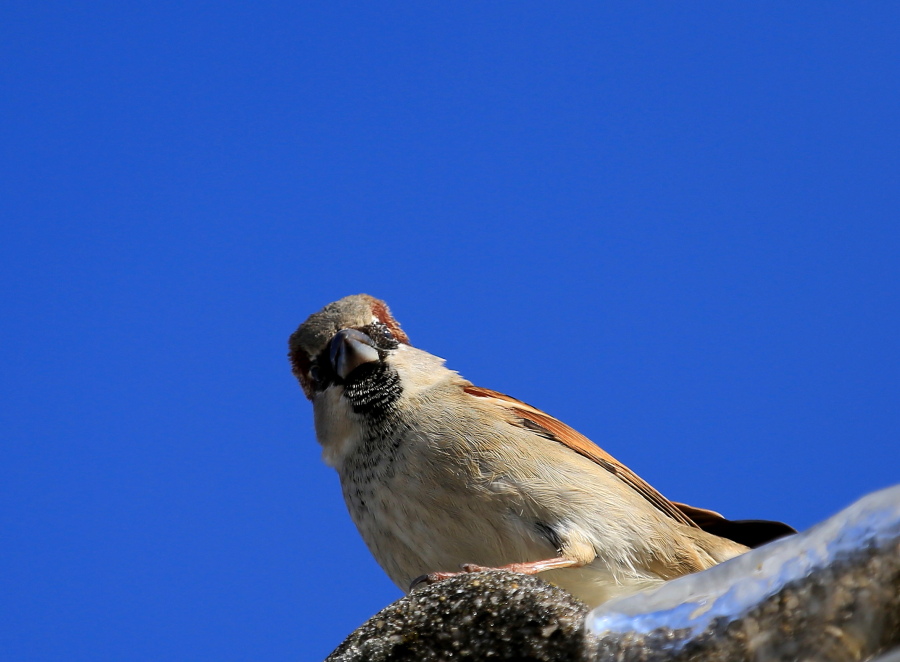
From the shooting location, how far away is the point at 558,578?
2.97 meters

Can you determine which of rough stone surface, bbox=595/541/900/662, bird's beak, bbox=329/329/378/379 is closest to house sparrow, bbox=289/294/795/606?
bird's beak, bbox=329/329/378/379

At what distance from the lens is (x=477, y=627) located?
1.90 m

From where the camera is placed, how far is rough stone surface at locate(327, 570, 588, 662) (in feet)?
6.08

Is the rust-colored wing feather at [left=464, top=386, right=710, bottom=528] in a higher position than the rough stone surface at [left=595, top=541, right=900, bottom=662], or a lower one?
higher

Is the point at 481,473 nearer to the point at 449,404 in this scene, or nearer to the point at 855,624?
the point at 449,404

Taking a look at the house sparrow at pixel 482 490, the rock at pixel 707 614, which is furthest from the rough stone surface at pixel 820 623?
the house sparrow at pixel 482 490

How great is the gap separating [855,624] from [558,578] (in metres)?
1.52

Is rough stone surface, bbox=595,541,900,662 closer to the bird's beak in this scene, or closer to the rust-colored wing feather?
the rust-colored wing feather

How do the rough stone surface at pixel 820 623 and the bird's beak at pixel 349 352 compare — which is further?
the bird's beak at pixel 349 352

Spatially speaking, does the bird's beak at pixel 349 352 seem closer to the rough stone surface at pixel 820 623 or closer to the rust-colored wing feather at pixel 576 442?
the rust-colored wing feather at pixel 576 442

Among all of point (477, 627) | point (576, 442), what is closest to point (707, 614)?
point (477, 627)

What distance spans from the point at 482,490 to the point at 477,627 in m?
1.17

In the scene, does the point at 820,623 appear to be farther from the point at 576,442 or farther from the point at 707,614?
the point at 576,442

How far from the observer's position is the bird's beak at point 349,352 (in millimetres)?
3529
